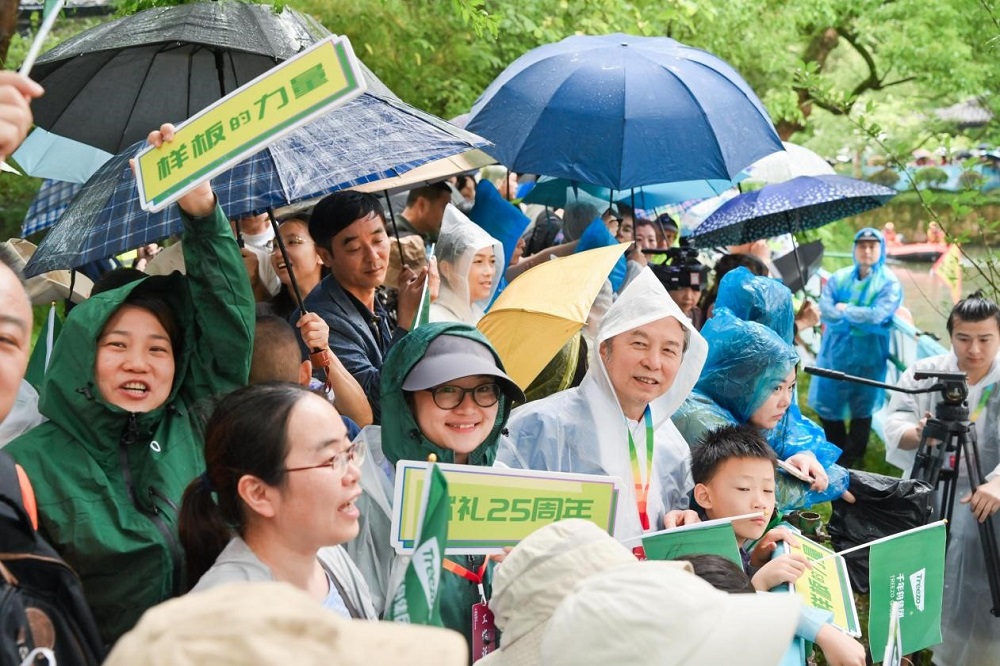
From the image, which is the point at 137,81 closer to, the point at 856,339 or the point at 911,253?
the point at 856,339

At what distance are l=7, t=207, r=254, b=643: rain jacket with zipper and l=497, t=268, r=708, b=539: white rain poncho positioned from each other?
39.5 inches

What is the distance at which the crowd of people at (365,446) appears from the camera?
1.65 m

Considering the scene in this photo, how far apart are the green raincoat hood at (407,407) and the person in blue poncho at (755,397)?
50.3 inches

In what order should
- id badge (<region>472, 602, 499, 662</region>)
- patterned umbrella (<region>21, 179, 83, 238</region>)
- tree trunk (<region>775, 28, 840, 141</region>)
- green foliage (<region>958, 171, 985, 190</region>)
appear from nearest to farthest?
id badge (<region>472, 602, 499, 662</region>)
patterned umbrella (<region>21, 179, 83, 238</region>)
green foliage (<region>958, 171, 985, 190</region>)
tree trunk (<region>775, 28, 840, 141</region>)

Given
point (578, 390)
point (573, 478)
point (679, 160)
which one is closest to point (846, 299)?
point (679, 160)

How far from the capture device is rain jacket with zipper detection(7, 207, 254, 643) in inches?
95.7

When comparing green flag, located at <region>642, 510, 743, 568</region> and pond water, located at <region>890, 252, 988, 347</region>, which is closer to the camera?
green flag, located at <region>642, 510, 743, 568</region>

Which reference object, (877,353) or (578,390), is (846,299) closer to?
(877,353)

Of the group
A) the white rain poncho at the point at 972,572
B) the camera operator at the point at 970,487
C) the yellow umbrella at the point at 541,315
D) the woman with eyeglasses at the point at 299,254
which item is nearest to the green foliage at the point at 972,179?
the camera operator at the point at 970,487

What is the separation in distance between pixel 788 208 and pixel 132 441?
16.6 feet

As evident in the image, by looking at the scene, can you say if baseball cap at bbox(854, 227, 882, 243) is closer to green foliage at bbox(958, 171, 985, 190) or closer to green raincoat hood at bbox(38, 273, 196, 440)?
green foliage at bbox(958, 171, 985, 190)

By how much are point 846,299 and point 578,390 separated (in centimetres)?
532

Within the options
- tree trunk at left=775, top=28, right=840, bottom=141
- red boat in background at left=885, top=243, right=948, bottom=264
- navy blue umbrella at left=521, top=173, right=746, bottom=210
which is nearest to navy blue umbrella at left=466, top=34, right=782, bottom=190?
navy blue umbrella at left=521, top=173, right=746, bottom=210

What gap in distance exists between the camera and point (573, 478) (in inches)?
107
